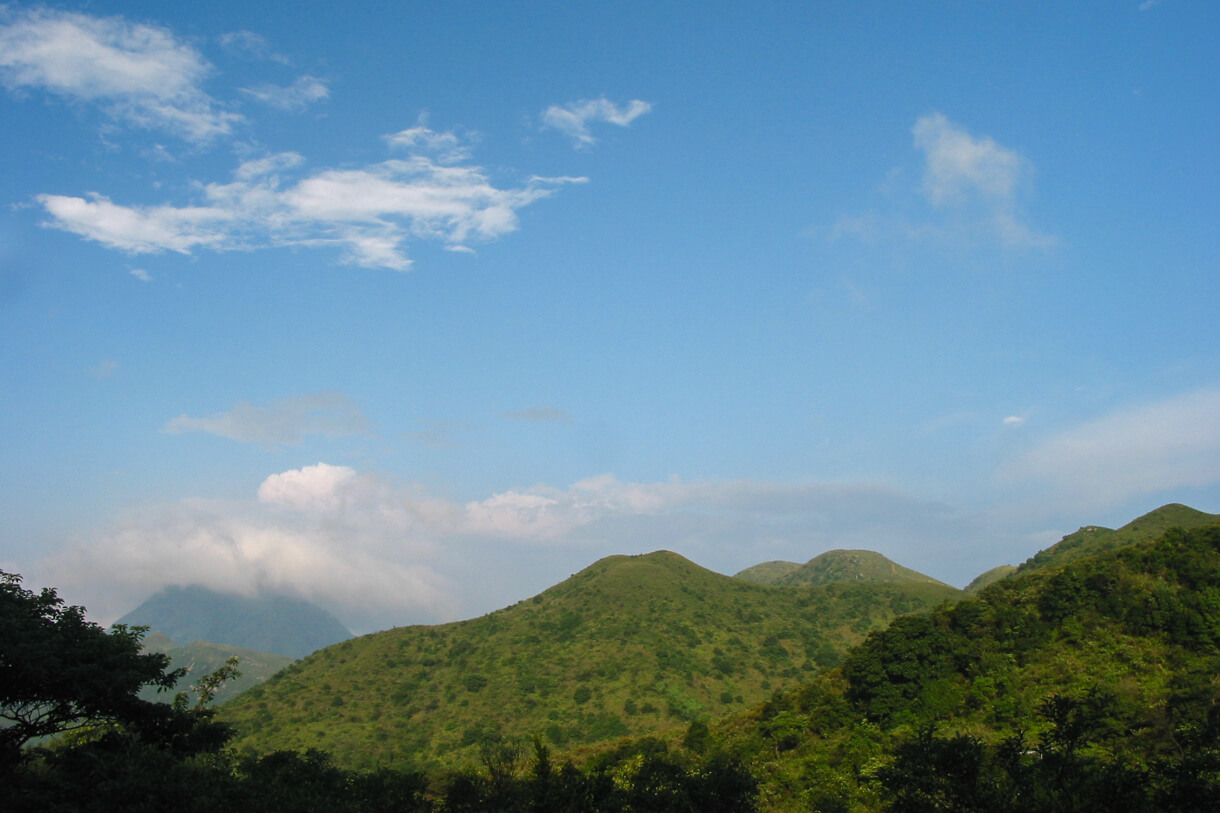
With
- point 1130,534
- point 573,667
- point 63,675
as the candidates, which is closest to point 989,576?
point 1130,534

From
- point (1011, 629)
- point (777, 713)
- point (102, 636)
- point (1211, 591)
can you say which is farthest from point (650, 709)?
point (102, 636)

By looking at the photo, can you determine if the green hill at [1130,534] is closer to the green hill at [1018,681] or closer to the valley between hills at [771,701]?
the valley between hills at [771,701]

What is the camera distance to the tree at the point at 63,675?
25391 millimetres

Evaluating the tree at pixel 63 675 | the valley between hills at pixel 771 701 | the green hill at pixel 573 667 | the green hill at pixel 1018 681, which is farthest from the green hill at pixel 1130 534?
the tree at pixel 63 675

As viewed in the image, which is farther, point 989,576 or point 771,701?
point 989,576

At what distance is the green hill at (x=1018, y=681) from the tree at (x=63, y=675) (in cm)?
2994

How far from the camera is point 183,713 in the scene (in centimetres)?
3297

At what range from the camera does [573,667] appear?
4166 inches

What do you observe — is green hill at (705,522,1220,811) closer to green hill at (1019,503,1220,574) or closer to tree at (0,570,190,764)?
tree at (0,570,190,764)

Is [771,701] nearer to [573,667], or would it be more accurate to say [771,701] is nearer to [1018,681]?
[1018,681]

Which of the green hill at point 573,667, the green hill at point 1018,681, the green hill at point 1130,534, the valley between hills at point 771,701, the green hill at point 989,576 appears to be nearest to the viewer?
the valley between hills at point 771,701

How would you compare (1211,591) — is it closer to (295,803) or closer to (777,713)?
(777,713)

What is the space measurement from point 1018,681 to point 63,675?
177 ft

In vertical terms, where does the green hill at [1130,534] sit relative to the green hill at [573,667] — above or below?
above
